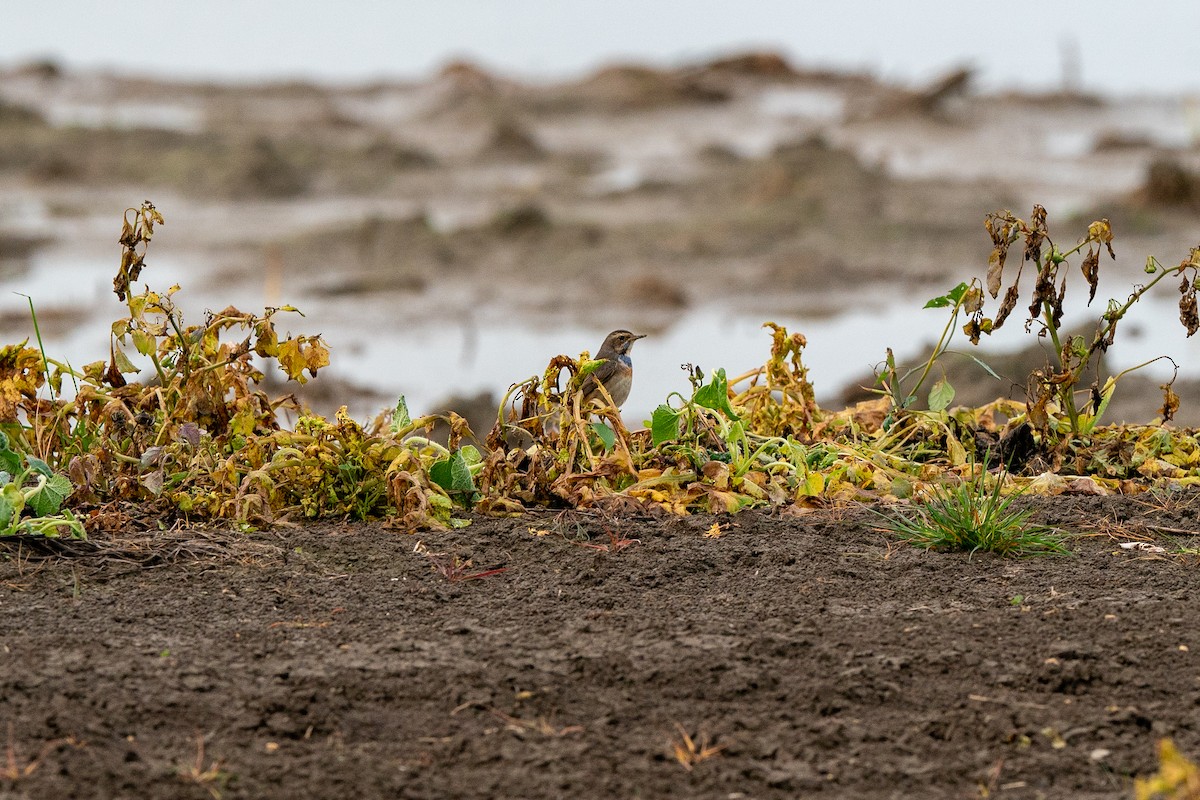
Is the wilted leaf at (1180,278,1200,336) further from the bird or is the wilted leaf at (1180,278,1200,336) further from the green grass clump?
the bird

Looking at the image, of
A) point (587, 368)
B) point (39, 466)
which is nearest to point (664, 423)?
point (587, 368)

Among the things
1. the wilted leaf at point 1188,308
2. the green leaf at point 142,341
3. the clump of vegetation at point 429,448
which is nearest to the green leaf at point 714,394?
the clump of vegetation at point 429,448

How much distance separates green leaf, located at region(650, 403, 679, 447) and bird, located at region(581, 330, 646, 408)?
203 millimetres

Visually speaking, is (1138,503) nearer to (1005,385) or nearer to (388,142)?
(1005,385)

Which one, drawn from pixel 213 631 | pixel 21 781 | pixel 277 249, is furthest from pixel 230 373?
pixel 277 249

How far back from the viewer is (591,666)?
3725mm

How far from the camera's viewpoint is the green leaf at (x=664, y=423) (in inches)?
196

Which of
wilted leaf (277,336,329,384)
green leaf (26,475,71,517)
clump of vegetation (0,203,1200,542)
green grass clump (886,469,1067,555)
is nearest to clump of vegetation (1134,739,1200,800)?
green grass clump (886,469,1067,555)

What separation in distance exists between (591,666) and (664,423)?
1396 mm

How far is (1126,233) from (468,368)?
8464 mm

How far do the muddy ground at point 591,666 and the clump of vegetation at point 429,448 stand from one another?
0.77 feet

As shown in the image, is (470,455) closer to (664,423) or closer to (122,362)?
(664,423)

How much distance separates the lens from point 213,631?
3.99 meters

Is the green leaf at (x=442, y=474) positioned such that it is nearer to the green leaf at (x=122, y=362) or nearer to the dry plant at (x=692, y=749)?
the green leaf at (x=122, y=362)
